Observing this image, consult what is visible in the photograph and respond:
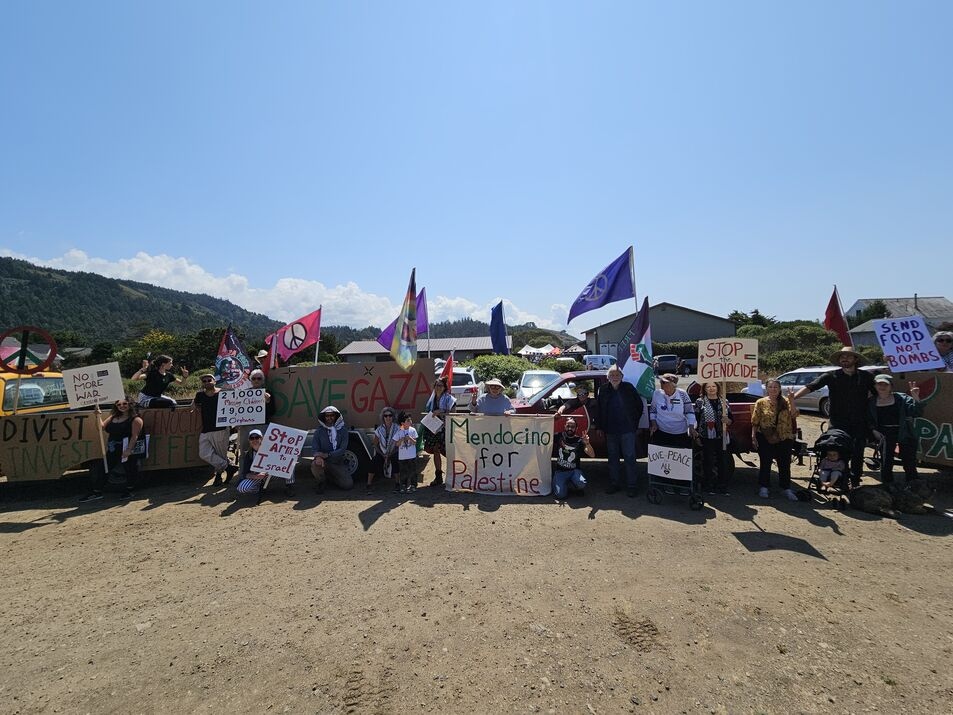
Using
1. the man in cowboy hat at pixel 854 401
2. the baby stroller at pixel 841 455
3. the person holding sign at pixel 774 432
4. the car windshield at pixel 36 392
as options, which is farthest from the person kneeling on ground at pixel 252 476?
the man in cowboy hat at pixel 854 401

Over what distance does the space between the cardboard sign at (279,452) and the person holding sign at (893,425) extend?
7.90 m

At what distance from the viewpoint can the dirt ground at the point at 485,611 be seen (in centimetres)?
274

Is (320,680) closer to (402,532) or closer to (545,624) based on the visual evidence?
(545,624)

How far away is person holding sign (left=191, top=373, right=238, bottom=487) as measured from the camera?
7277 millimetres

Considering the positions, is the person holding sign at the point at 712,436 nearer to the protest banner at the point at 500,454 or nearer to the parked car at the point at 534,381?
the protest banner at the point at 500,454

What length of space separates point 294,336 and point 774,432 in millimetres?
8148

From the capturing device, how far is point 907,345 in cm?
624

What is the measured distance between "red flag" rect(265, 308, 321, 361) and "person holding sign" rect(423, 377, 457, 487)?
2.90m

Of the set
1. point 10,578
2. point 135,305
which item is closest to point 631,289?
point 10,578

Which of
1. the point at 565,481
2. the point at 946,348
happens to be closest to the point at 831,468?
the point at 946,348

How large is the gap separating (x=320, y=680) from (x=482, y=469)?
159 inches

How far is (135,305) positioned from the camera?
5659 inches

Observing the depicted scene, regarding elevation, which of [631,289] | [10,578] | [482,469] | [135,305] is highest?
[135,305]

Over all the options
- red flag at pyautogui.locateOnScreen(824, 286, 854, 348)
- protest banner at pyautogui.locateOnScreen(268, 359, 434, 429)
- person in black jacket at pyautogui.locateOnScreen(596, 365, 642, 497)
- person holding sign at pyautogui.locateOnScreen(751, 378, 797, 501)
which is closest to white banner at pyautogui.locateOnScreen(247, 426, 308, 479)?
protest banner at pyautogui.locateOnScreen(268, 359, 434, 429)
